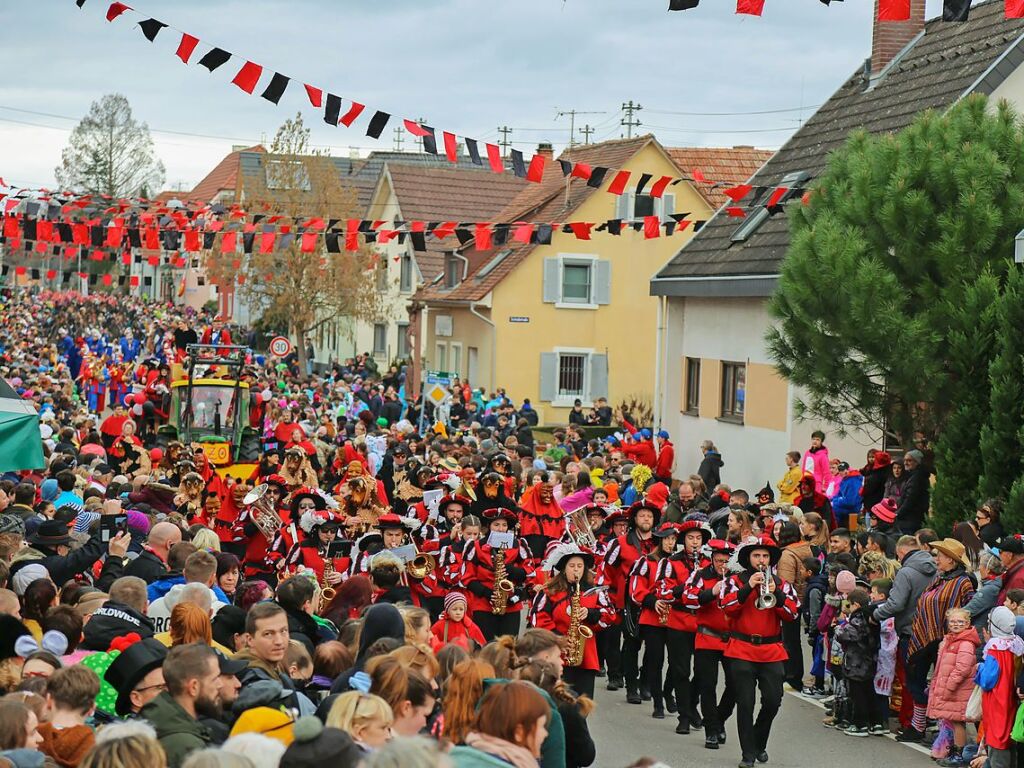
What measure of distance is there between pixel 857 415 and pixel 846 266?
223 centimetres

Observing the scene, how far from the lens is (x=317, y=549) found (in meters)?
12.8

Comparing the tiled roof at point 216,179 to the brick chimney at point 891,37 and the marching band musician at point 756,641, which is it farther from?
the marching band musician at point 756,641

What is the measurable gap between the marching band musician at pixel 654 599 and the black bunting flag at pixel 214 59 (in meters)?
6.19

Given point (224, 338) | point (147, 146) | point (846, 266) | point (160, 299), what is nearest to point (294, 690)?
point (846, 266)

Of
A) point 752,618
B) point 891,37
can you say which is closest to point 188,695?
point 752,618

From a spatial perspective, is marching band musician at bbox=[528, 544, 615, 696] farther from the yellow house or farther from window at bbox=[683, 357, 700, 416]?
the yellow house

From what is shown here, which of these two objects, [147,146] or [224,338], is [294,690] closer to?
[224,338]

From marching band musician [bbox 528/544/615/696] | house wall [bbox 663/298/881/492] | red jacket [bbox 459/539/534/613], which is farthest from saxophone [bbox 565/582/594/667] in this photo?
house wall [bbox 663/298/881/492]

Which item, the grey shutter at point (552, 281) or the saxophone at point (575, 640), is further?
the grey shutter at point (552, 281)

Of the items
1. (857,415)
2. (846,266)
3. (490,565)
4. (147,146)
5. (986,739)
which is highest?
(147,146)

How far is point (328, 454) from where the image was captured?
21.8m

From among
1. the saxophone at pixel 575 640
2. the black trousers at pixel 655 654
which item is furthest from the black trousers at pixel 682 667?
the saxophone at pixel 575 640

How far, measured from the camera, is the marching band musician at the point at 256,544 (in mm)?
13656

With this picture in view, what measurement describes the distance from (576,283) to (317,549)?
30.3 meters
